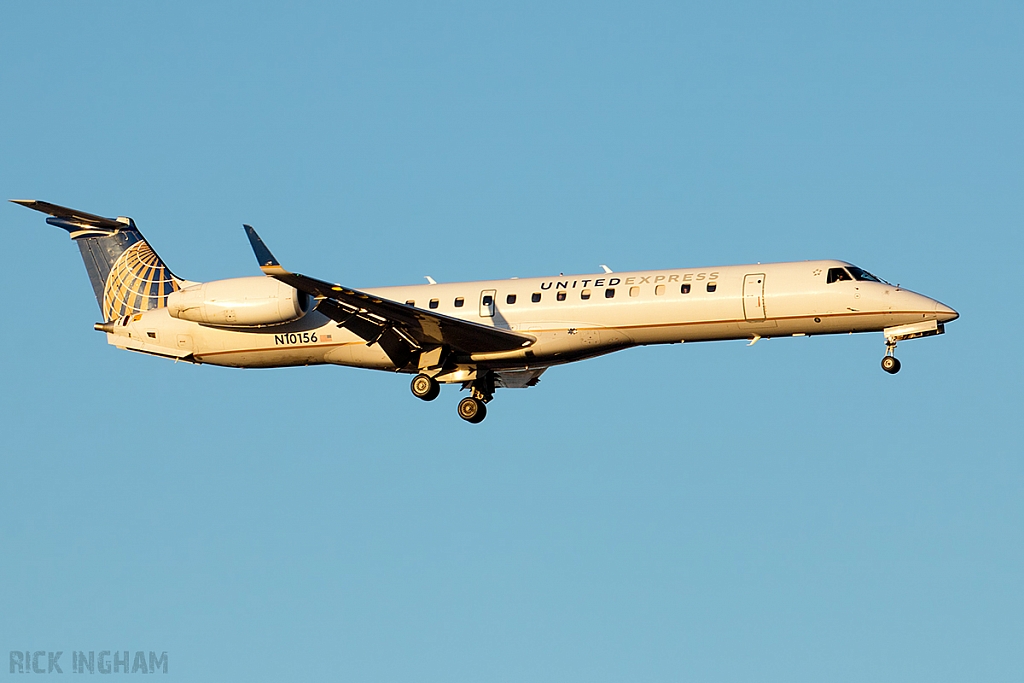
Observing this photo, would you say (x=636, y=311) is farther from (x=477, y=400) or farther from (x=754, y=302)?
(x=477, y=400)

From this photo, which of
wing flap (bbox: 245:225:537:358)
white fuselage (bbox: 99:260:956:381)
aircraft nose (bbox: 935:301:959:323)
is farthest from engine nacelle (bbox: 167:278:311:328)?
aircraft nose (bbox: 935:301:959:323)

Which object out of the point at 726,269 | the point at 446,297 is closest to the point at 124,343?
the point at 446,297

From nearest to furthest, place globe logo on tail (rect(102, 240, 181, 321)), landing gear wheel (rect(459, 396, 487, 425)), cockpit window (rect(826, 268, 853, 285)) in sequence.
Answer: cockpit window (rect(826, 268, 853, 285))
landing gear wheel (rect(459, 396, 487, 425))
globe logo on tail (rect(102, 240, 181, 321))

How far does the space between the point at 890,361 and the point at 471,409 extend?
30.0 feet

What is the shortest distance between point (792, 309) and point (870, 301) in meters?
1.53

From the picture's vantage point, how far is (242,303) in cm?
3080

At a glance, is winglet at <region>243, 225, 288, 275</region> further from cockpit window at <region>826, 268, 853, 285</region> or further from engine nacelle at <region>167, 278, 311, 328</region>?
cockpit window at <region>826, 268, 853, 285</region>

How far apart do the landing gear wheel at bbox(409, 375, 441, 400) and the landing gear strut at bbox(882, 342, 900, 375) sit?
367 inches

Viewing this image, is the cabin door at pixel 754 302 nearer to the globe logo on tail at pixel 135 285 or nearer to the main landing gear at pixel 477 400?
the main landing gear at pixel 477 400

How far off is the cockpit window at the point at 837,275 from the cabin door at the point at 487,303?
690 centimetres

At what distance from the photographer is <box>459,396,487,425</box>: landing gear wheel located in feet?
106

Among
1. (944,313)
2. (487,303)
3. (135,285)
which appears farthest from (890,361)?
(135,285)

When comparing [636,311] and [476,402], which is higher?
[636,311]

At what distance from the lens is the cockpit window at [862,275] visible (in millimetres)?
29219
